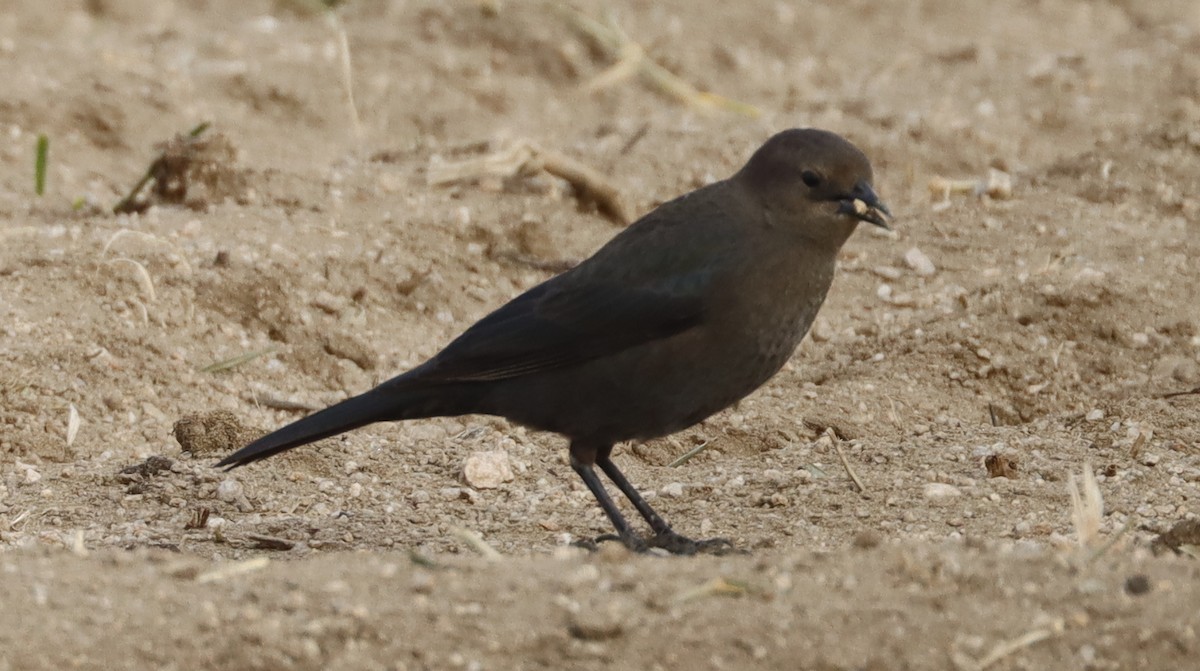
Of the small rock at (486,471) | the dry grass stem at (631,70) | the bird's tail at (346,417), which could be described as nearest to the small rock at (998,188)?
the dry grass stem at (631,70)

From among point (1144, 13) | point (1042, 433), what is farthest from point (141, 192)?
point (1144, 13)

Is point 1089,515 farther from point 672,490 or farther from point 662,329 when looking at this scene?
point 672,490

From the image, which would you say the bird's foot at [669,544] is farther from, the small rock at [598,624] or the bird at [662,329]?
the small rock at [598,624]

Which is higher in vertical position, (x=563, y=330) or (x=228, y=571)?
(x=563, y=330)

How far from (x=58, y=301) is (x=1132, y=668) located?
163 inches

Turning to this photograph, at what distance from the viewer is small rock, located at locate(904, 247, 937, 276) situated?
24.1 ft

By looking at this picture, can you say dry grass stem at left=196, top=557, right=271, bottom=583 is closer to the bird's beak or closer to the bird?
the bird

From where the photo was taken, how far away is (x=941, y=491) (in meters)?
5.41

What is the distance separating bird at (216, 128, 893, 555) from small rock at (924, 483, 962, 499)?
710 mm

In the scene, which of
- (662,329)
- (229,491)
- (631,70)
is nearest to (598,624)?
(662,329)

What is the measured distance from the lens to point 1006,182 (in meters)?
8.15

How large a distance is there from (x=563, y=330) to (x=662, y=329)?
0.31m

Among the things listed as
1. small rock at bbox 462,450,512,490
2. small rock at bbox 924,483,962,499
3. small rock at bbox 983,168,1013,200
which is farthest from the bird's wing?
small rock at bbox 983,168,1013,200

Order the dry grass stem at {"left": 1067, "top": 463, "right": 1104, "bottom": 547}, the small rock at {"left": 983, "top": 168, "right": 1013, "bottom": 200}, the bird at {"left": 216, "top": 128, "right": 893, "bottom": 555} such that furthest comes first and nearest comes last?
the small rock at {"left": 983, "top": 168, "right": 1013, "bottom": 200}
the bird at {"left": 216, "top": 128, "right": 893, "bottom": 555}
the dry grass stem at {"left": 1067, "top": 463, "right": 1104, "bottom": 547}
